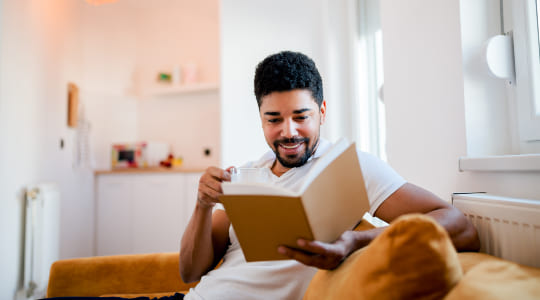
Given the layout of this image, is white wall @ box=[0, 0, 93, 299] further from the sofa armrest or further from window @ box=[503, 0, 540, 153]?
window @ box=[503, 0, 540, 153]

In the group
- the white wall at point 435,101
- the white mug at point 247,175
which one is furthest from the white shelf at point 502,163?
the white mug at point 247,175

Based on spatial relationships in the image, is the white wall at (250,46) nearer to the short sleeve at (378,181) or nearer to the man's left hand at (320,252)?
the short sleeve at (378,181)

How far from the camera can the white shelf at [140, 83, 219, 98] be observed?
13.8 ft

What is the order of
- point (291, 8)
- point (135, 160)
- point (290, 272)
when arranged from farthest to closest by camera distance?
point (135, 160) < point (291, 8) < point (290, 272)

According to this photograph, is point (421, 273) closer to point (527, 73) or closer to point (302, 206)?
point (302, 206)

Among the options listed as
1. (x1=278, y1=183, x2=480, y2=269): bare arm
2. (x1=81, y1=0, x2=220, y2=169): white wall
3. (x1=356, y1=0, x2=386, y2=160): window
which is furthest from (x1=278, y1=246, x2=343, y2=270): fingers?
(x1=81, y1=0, x2=220, y2=169): white wall

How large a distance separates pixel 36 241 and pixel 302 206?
8.91 feet

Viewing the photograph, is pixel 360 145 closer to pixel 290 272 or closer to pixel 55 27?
pixel 290 272

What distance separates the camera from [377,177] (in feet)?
3.44

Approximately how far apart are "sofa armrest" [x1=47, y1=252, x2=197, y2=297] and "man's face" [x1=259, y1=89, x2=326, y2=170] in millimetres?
702

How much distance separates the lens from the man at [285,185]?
949 mm

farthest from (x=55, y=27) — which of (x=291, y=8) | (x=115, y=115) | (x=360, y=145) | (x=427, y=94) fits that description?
(x=427, y=94)

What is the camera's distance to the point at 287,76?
1123mm

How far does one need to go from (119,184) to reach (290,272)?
3314 millimetres
